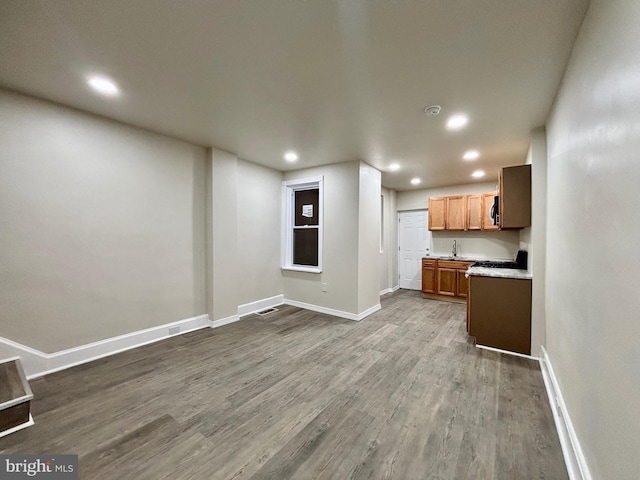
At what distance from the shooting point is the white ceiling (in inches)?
57.0

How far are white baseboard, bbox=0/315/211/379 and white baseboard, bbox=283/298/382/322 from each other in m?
1.91

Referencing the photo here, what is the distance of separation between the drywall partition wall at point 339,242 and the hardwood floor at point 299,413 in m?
1.19

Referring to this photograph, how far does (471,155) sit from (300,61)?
3.15 m

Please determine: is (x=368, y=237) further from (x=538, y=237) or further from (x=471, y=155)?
(x=538, y=237)

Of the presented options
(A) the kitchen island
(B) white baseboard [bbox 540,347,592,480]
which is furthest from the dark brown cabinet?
(B) white baseboard [bbox 540,347,592,480]

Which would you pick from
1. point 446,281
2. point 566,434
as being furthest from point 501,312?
point 446,281

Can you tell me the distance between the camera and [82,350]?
2.68 m

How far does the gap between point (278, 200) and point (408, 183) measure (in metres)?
3.03

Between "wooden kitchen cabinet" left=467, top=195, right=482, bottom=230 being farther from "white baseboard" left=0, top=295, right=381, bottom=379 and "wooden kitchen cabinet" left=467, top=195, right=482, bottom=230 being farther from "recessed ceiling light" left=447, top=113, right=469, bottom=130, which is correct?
"white baseboard" left=0, top=295, right=381, bottom=379

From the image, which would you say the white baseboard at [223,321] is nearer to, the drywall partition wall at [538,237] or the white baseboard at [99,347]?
the white baseboard at [99,347]

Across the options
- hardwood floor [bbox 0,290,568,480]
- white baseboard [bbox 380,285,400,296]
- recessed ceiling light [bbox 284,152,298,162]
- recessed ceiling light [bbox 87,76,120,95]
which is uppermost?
recessed ceiling light [bbox 284,152,298,162]

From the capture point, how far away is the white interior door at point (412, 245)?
21.2ft

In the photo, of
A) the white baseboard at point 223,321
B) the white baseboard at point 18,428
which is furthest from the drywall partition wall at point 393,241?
the white baseboard at point 18,428

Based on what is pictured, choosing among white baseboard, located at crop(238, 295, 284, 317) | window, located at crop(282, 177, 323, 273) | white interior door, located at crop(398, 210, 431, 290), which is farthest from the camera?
white interior door, located at crop(398, 210, 431, 290)
